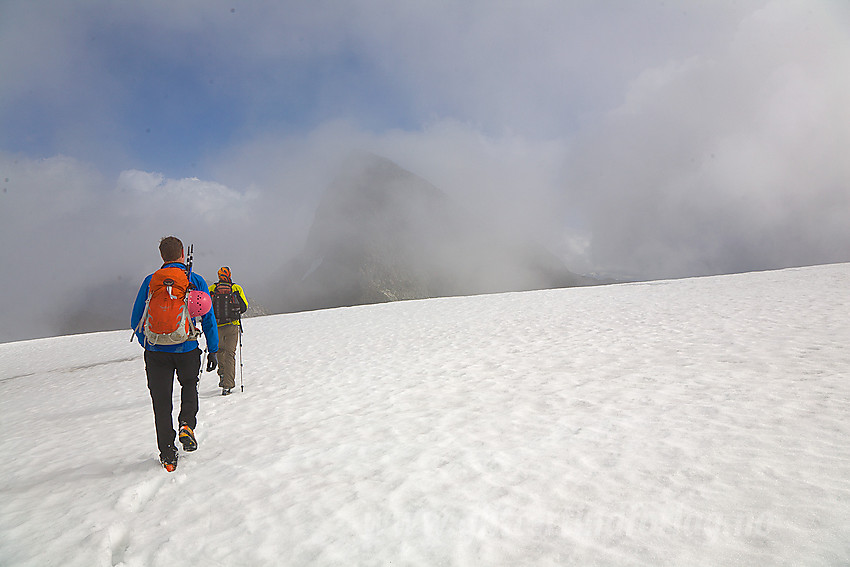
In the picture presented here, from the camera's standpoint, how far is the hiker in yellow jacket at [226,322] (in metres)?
9.61

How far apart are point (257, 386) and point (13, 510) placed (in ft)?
18.1

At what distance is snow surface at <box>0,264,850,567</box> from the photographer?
3.35 metres

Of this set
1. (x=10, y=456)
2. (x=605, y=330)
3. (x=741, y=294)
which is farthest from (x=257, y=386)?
(x=741, y=294)

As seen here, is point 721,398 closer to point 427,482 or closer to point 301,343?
point 427,482

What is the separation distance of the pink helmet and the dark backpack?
434 cm

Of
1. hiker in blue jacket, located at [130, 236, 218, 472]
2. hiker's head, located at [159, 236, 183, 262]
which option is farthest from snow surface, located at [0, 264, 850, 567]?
hiker's head, located at [159, 236, 183, 262]

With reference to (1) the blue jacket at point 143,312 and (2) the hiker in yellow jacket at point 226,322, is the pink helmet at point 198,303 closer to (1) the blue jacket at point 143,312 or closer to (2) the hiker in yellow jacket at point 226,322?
(1) the blue jacket at point 143,312

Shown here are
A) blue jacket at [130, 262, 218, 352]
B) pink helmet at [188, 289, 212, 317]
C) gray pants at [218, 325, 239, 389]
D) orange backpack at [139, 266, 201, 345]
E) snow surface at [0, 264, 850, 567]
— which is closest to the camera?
snow surface at [0, 264, 850, 567]

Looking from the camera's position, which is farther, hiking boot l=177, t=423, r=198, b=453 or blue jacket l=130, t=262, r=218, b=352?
hiking boot l=177, t=423, r=198, b=453

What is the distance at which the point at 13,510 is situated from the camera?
456 centimetres

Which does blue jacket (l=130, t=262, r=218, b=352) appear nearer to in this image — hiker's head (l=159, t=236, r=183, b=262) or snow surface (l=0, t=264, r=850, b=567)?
hiker's head (l=159, t=236, r=183, b=262)

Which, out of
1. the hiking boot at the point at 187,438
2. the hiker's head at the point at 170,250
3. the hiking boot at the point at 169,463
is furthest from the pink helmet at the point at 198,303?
the hiking boot at the point at 169,463

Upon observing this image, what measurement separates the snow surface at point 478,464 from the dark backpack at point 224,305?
6.13 ft

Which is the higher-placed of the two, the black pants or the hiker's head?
the hiker's head
